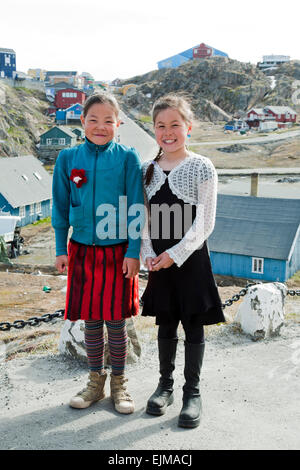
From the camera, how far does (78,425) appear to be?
304 cm

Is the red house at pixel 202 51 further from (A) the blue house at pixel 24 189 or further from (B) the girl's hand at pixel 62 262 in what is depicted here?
(B) the girl's hand at pixel 62 262

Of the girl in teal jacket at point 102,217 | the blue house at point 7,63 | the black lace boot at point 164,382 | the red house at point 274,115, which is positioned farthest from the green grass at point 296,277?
the blue house at point 7,63

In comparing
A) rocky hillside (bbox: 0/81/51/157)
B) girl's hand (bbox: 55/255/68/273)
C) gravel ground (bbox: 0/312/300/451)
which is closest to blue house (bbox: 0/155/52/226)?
rocky hillside (bbox: 0/81/51/157)

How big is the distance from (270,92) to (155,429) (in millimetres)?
93053

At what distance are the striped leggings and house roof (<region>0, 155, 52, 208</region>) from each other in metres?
25.4

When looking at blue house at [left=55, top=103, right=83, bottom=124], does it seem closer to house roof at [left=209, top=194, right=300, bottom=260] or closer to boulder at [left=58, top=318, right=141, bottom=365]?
house roof at [left=209, top=194, right=300, bottom=260]

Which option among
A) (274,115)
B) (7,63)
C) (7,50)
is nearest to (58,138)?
(274,115)

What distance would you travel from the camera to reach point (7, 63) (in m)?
80.8

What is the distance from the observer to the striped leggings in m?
3.24

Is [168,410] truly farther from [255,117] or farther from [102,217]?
[255,117]

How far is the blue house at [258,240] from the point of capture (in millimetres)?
19164

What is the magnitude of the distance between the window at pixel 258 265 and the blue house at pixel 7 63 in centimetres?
7234
